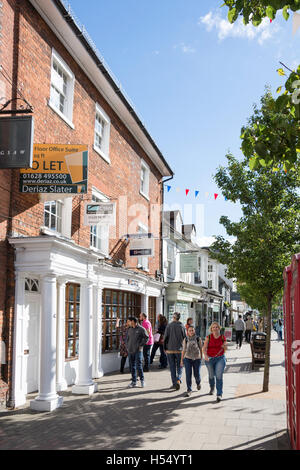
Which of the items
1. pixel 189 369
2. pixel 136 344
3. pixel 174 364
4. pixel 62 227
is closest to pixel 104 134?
pixel 62 227

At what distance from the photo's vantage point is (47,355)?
28.3 feet

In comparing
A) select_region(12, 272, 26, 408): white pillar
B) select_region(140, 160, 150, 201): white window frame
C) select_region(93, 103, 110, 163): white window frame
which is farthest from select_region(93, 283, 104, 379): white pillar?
select_region(140, 160, 150, 201): white window frame

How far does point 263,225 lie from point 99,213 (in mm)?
3959

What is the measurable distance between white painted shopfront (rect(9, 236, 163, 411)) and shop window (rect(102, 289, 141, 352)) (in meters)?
0.03

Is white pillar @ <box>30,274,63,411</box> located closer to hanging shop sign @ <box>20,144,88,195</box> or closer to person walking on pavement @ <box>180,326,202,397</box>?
hanging shop sign @ <box>20,144,88,195</box>

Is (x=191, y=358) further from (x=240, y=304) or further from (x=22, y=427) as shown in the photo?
(x=240, y=304)

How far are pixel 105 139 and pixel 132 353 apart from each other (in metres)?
6.74

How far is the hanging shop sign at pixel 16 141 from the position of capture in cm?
808

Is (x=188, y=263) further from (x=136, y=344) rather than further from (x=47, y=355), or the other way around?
(x=47, y=355)

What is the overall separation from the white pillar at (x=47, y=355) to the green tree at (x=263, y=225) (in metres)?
4.84

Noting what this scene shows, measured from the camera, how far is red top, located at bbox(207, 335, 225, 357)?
31.9ft

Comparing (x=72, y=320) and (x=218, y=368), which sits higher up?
(x=72, y=320)

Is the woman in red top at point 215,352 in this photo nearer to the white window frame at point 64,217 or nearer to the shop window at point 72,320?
the shop window at point 72,320

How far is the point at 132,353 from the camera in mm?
11047
